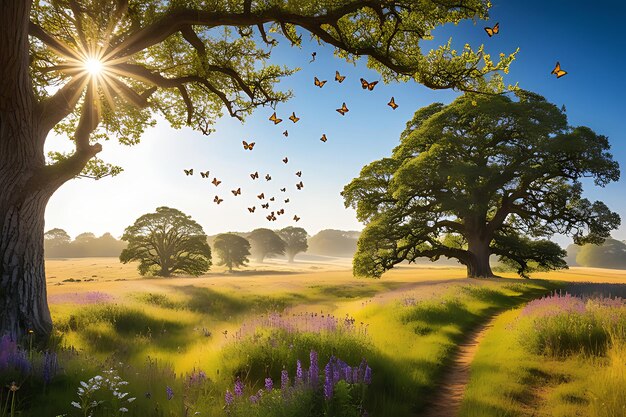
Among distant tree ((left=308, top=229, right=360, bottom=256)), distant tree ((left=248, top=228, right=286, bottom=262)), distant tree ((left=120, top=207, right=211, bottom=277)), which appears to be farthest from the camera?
distant tree ((left=308, top=229, right=360, bottom=256))

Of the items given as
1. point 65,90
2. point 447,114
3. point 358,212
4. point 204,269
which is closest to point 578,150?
point 447,114

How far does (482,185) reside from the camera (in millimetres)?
25391

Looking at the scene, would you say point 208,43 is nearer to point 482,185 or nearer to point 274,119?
point 274,119

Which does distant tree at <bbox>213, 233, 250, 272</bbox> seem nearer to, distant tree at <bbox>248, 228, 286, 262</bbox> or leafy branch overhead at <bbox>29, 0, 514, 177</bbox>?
distant tree at <bbox>248, 228, 286, 262</bbox>

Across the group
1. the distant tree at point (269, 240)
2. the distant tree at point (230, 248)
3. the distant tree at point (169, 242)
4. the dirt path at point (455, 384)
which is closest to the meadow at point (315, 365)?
the dirt path at point (455, 384)

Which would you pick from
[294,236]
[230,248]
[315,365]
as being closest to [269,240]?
[294,236]

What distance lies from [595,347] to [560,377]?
1794 millimetres

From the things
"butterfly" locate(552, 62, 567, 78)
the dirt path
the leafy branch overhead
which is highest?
the leafy branch overhead

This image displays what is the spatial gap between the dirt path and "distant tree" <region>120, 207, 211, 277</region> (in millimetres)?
35602

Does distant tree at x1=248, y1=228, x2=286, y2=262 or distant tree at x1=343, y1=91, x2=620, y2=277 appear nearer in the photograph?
distant tree at x1=343, y1=91, x2=620, y2=277

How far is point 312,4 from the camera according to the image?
8.72m

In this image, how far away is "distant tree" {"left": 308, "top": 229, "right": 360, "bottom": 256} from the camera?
7554 inches

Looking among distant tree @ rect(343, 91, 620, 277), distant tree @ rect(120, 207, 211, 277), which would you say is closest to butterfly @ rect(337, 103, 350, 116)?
distant tree @ rect(343, 91, 620, 277)

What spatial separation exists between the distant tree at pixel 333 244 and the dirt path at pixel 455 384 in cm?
→ 18163
